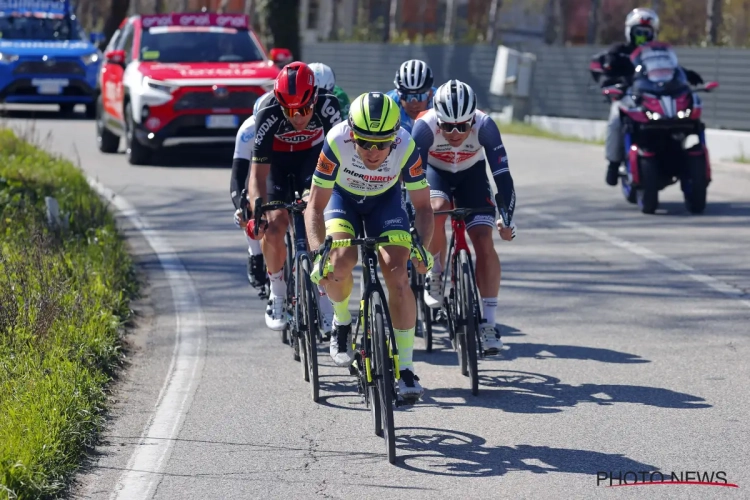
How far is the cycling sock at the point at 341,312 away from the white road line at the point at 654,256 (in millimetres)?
3881

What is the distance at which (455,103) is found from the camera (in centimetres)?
751

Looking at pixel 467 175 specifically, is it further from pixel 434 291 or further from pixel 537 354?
pixel 537 354

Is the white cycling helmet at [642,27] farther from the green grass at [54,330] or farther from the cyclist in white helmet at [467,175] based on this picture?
the cyclist in white helmet at [467,175]

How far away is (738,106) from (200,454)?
16245mm

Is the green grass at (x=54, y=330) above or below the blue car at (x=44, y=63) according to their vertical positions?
above

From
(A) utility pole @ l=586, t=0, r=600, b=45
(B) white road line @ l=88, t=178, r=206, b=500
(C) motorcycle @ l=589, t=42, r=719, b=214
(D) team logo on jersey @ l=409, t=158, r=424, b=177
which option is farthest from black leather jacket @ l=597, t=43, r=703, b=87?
(A) utility pole @ l=586, t=0, r=600, b=45

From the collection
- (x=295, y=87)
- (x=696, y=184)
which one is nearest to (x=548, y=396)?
(x=295, y=87)

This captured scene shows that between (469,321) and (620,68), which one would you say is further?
(620,68)

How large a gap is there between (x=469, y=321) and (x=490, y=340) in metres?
0.22

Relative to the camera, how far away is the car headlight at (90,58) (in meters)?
26.3

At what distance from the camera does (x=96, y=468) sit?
236 inches

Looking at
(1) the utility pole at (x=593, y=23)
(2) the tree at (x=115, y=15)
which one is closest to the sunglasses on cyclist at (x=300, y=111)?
(1) the utility pole at (x=593, y=23)

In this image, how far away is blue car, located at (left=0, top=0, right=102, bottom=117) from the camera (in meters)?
25.8

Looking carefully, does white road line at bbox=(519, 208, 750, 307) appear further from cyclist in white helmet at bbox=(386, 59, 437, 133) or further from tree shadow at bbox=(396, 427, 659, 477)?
tree shadow at bbox=(396, 427, 659, 477)
